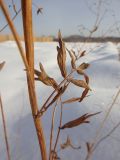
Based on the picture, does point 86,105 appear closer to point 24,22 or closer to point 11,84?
point 11,84

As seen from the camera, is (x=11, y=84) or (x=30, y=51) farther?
(x=11, y=84)

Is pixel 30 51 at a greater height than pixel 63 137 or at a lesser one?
greater

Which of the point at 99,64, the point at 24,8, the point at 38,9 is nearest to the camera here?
the point at 24,8

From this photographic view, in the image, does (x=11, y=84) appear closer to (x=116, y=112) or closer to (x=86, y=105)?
(x=86, y=105)

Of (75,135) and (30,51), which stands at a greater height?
(30,51)

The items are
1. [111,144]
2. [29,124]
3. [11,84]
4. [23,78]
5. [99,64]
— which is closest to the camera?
[111,144]

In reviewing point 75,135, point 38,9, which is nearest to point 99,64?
point 75,135

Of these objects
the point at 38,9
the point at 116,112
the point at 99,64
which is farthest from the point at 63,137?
the point at 99,64

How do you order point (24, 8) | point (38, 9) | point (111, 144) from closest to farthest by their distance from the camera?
point (24, 8) → point (38, 9) → point (111, 144)

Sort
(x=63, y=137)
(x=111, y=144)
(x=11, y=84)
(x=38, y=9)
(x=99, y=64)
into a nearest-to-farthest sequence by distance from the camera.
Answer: (x=38, y=9), (x=111, y=144), (x=63, y=137), (x=11, y=84), (x=99, y=64)
